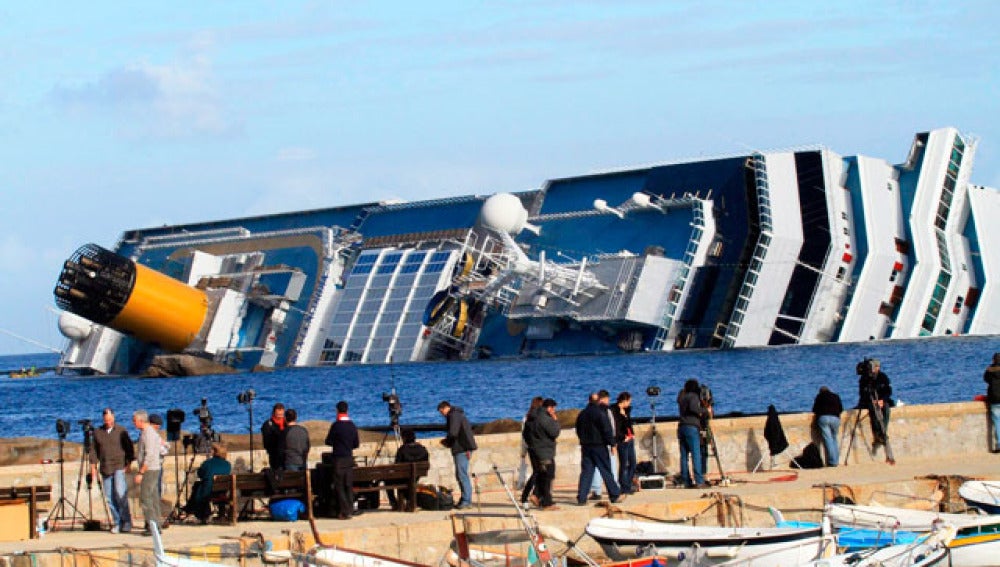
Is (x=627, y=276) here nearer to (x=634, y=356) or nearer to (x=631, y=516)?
(x=634, y=356)

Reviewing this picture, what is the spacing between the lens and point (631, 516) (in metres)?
21.0

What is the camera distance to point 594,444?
73.6ft

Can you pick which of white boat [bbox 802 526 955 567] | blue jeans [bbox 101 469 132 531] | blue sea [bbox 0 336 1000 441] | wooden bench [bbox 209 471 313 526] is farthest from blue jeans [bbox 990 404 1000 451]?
blue sea [bbox 0 336 1000 441]

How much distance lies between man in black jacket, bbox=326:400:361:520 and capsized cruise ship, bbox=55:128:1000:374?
61833 mm

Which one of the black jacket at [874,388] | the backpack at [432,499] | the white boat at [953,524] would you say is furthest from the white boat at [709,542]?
the black jacket at [874,388]

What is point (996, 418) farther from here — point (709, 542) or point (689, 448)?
point (709, 542)

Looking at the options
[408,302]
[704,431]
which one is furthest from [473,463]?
[408,302]

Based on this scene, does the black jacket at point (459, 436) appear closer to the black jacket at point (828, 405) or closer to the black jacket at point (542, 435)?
the black jacket at point (542, 435)

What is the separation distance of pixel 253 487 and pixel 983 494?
29.2 ft

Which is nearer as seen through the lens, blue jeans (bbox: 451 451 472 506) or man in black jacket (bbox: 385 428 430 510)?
blue jeans (bbox: 451 451 472 506)

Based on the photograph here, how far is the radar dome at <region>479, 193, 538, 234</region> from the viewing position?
9762 centimetres

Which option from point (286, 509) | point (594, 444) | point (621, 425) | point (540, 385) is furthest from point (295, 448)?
point (540, 385)

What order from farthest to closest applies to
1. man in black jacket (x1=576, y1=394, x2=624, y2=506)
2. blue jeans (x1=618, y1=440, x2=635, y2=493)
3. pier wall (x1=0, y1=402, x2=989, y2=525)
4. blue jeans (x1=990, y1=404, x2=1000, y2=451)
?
blue jeans (x1=990, y1=404, x2=1000, y2=451) < pier wall (x1=0, y1=402, x2=989, y2=525) < blue jeans (x1=618, y1=440, x2=635, y2=493) < man in black jacket (x1=576, y1=394, x2=624, y2=506)

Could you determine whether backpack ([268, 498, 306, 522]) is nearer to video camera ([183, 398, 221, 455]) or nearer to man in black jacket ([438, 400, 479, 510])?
man in black jacket ([438, 400, 479, 510])
